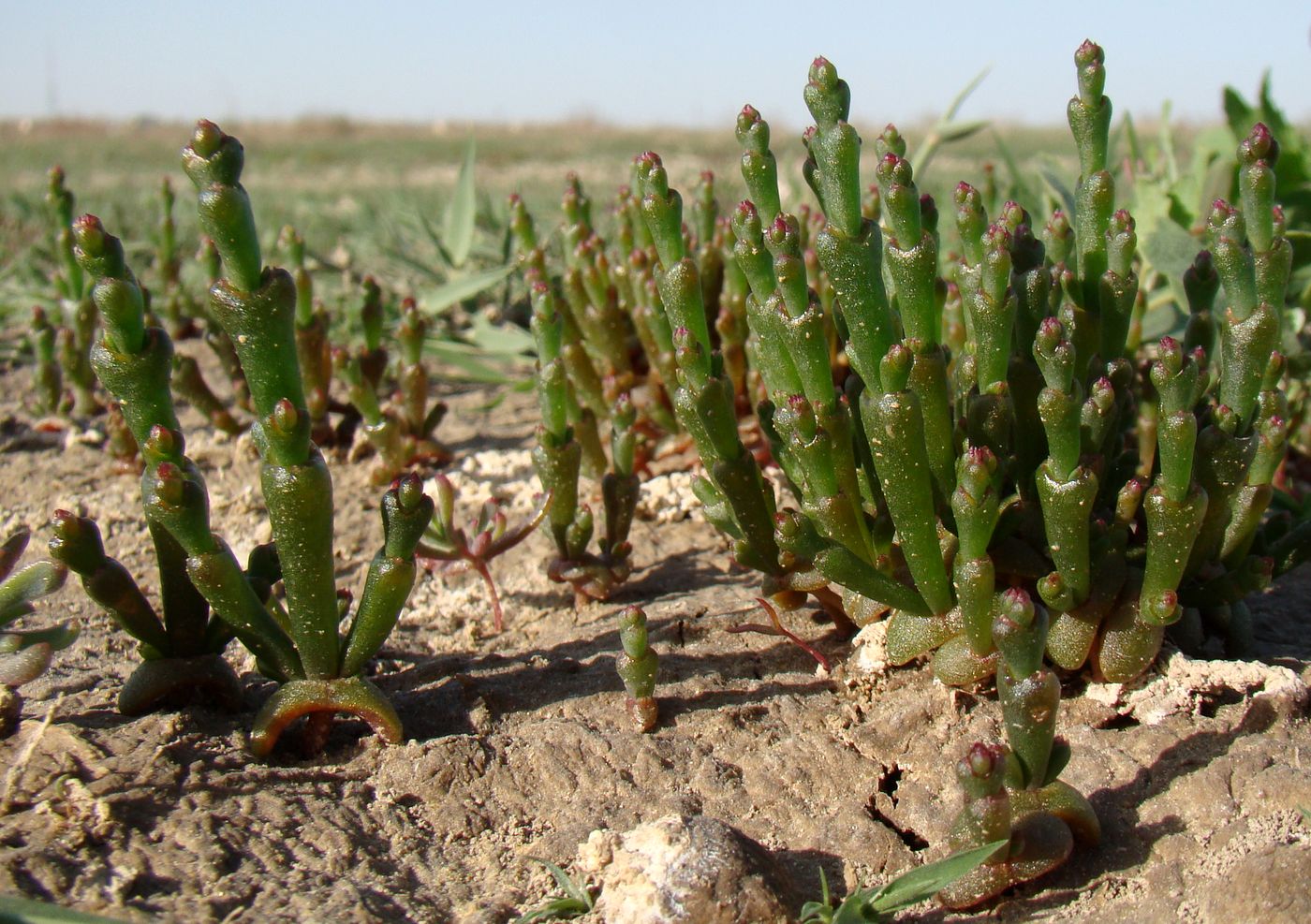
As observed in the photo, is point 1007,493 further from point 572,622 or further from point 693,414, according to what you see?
point 572,622

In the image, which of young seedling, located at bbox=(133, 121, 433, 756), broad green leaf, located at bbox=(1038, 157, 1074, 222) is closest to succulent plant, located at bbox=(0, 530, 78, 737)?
young seedling, located at bbox=(133, 121, 433, 756)

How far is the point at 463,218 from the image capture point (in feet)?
15.4

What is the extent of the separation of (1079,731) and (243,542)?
209cm

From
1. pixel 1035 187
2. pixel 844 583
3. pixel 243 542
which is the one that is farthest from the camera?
pixel 1035 187

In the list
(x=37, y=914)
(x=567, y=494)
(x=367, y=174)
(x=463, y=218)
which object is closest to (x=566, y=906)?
(x=37, y=914)

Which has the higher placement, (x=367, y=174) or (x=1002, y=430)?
(x=367, y=174)

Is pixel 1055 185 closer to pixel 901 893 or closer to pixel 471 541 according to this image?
pixel 471 541

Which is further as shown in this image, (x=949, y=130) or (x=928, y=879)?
(x=949, y=130)

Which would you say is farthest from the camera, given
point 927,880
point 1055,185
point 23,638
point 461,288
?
point 461,288

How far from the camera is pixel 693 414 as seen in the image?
227 cm

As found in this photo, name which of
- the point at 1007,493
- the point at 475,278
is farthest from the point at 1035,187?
the point at 1007,493

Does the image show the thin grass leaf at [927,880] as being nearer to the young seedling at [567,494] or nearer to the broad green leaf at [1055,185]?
the young seedling at [567,494]

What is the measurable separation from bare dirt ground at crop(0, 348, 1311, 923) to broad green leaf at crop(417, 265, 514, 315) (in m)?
1.71

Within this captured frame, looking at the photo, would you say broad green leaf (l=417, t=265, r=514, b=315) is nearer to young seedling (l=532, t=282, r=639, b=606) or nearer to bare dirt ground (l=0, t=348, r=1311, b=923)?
young seedling (l=532, t=282, r=639, b=606)
